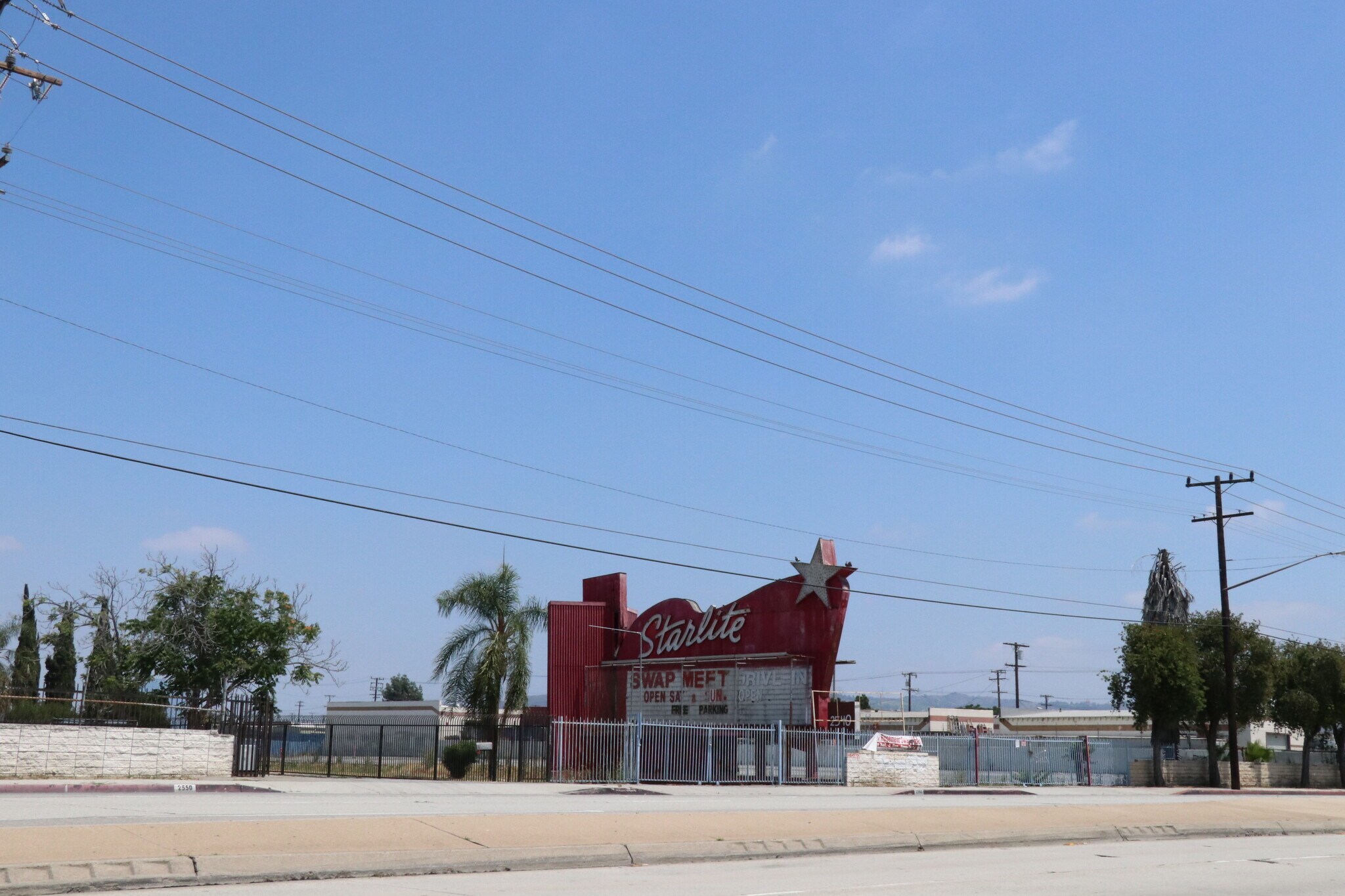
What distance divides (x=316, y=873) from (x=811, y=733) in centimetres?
2784

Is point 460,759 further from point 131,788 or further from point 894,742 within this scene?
point 131,788

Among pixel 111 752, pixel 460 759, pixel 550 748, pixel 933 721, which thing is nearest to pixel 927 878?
pixel 550 748

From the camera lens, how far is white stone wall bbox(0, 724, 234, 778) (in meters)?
29.8

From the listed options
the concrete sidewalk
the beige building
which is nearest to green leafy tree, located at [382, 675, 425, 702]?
the beige building

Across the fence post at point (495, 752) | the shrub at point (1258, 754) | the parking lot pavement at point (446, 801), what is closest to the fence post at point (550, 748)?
the fence post at point (495, 752)

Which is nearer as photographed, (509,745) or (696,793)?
(696,793)

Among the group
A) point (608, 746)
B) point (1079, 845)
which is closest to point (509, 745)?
point (608, 746)

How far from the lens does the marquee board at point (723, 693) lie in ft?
133

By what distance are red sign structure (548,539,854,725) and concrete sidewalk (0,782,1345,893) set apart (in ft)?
46.3

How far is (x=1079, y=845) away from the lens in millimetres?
19828

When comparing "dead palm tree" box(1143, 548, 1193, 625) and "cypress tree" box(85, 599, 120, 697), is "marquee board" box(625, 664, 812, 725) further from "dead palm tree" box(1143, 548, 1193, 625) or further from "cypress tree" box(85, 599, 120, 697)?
"dead palm tree" box(1143, 548, 1193, 625)

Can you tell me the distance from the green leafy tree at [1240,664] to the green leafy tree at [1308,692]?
2.28 metres

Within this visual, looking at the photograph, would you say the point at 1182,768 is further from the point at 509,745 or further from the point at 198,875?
the point at 198,875

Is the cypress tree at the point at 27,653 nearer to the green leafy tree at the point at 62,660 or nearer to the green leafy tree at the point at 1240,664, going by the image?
the green leafy tree at the point at 62,660
